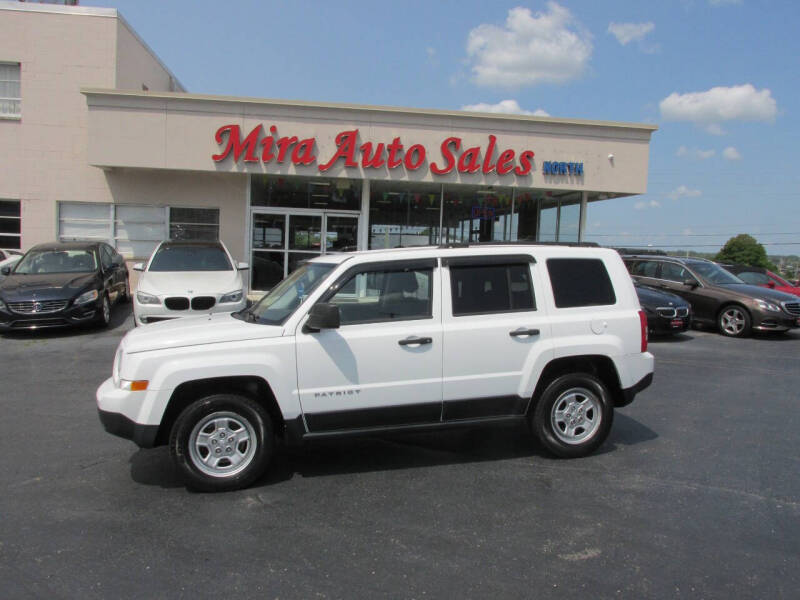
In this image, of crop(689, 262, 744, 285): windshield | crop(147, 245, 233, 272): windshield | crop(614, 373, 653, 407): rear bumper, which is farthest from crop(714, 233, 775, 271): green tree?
crop(614, 373, 653, 407): rear bumper

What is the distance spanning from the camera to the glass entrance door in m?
16.6

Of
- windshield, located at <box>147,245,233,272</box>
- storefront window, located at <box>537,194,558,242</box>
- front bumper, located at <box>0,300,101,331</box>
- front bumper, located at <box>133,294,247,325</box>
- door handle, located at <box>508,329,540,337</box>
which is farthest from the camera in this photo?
storefront window, located at <box>537,194,558,242</box>

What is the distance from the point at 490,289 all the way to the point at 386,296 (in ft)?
2.86

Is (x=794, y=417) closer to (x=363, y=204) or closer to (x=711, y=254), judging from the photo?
(x=363, y=204)

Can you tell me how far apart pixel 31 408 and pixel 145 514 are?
3359mm

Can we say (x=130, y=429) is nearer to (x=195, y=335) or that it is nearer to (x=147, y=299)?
(x=195, y=335)

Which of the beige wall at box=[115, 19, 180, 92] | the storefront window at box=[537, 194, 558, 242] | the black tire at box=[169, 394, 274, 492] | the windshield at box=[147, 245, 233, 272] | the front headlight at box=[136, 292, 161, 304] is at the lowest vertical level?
the black tire at box=[169, 394, 274, 492]

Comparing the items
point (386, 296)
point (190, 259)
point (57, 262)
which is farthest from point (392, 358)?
point (57, 262)

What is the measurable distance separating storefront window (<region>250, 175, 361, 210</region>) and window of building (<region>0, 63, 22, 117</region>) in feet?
21.9

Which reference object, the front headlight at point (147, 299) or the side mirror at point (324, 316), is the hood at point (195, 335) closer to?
the side mirror at point (324, 316)

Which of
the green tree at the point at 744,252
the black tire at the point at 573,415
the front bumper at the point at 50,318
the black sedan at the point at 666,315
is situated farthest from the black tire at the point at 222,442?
the green tree at the point at 744,252

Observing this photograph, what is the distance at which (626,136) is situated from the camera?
1639 centimetres

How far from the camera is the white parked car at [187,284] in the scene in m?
10.1

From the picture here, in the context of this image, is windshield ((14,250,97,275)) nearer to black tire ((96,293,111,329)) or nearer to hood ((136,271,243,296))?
black tire ((96,293,111,329))
